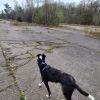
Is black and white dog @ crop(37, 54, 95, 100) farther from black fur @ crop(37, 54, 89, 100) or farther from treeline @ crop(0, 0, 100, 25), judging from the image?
treeline @ crop(0, 0, 100, 25)

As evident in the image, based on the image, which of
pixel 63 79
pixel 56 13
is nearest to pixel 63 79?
pixel 63 79

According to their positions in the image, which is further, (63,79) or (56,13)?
(56,13)

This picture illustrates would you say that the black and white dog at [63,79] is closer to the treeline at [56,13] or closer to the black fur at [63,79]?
the black fur at [63,79]

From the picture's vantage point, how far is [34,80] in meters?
5.60

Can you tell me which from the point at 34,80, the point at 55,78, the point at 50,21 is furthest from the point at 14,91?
the point at 50,21

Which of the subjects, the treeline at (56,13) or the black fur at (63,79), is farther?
the treeline at (56,13)

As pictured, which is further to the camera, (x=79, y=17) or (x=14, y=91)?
(x=79, y=17)

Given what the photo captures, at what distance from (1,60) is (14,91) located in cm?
334

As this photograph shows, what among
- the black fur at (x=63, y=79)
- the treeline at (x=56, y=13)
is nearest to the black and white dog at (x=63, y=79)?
the black fur at (x=63, y=79)

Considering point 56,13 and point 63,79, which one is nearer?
point 63,79

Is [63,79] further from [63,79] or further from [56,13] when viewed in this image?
[56,13]

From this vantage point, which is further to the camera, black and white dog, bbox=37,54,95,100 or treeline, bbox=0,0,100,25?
treeline, bbox=0,0,100,25

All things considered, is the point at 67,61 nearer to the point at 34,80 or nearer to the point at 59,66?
the point at 59,66

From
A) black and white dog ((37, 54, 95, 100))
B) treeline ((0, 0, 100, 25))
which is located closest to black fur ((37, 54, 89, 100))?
black and white dog ((37, 54, 95, 100))
